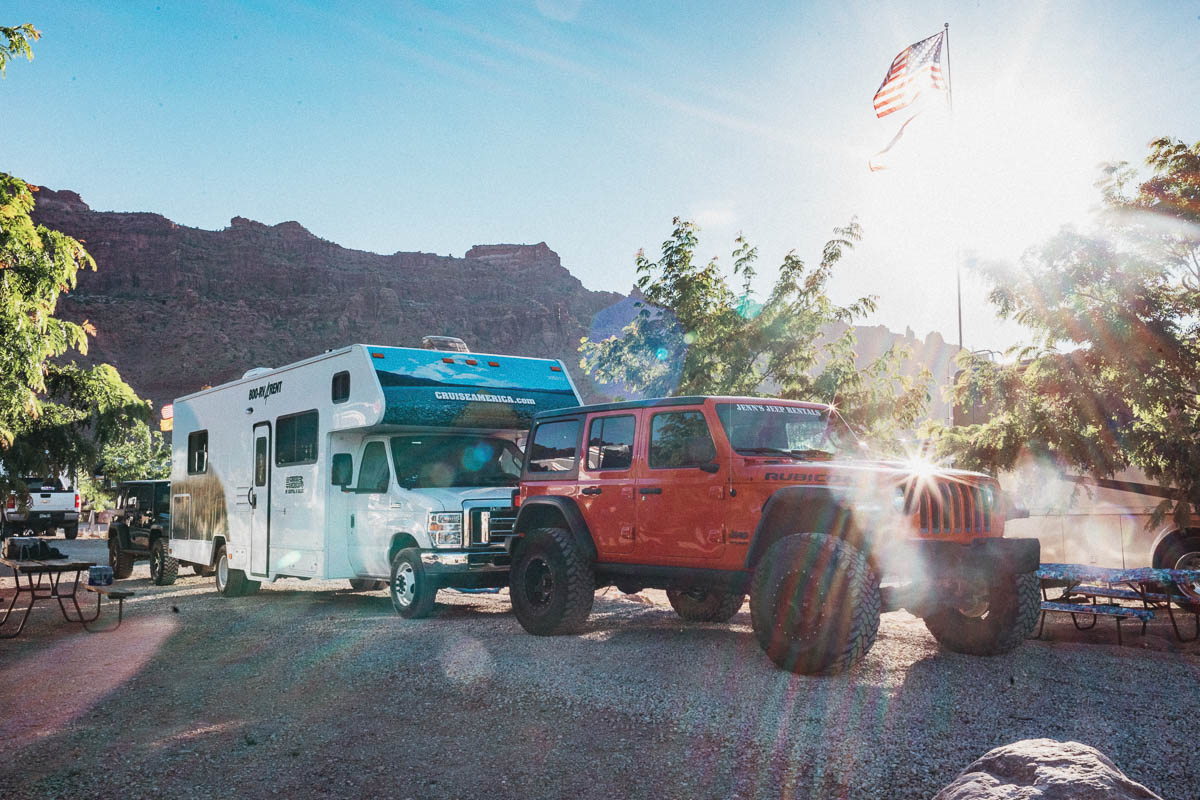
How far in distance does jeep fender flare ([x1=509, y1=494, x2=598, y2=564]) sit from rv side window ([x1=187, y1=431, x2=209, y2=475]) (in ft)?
24.1

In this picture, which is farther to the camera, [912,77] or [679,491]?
[912,77]

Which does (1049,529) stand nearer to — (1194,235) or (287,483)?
A: (1194,235)

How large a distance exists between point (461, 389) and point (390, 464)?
3.90ft

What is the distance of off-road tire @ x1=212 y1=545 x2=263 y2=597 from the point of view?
13633 mm

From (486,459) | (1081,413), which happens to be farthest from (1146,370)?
(486,459)

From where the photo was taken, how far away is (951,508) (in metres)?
7.05

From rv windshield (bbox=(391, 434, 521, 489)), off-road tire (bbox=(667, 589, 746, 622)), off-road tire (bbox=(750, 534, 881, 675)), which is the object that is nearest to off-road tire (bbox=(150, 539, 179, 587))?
rv windshield (bbox=(391, 434, 521, 489))

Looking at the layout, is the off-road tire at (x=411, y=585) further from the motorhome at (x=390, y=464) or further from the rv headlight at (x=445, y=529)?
the rv headlight at (x=445, y=529)

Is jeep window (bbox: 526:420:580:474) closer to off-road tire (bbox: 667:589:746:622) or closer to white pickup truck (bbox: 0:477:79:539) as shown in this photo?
off-road tire (bbox: 667:589:746:622)

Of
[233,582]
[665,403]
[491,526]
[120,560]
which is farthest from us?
[120,560]

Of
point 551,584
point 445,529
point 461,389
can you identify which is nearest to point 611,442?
point 551,584

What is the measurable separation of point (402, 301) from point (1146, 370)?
97.6m

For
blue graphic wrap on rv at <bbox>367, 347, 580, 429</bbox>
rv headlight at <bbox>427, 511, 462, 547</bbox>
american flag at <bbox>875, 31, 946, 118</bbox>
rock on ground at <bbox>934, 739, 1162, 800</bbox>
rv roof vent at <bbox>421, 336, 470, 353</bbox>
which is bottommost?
rock on ground at <bbox>934, 739, 1162, 800</bbox>

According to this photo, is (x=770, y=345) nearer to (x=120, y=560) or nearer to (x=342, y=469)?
(x=342, y=469)
